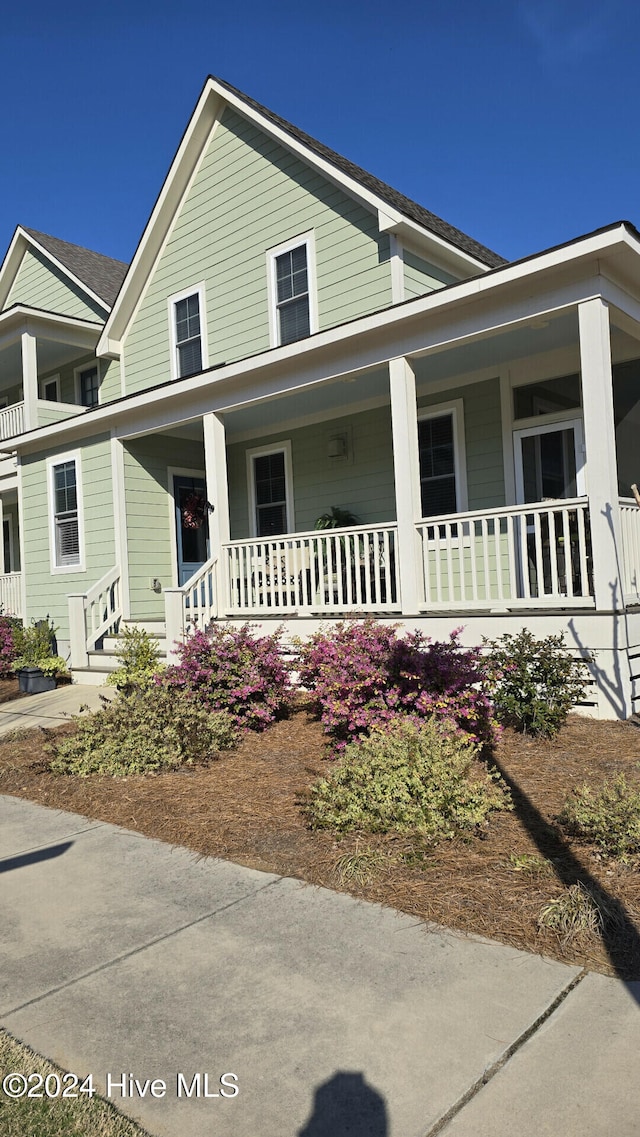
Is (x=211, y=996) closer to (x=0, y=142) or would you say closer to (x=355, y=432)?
(x=355, y=432)

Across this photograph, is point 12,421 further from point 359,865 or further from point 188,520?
point 359,865

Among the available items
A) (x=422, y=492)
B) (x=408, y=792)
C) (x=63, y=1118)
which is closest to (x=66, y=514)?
(x=422, y=492)

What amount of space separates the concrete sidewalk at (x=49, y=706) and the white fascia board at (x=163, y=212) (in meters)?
6.55

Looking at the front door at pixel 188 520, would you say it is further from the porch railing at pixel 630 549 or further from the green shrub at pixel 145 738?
the porch railing at pixel 630 549

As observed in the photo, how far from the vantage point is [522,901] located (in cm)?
348

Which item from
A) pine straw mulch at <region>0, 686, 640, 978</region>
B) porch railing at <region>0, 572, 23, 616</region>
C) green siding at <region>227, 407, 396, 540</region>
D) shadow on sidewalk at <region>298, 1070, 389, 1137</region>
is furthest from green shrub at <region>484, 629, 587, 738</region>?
porch railing at <region>0, 572, 23, 616</region>

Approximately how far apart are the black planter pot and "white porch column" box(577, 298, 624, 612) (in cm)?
772

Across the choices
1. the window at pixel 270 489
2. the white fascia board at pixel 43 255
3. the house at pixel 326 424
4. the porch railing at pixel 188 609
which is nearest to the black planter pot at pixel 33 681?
the house at pixel 326 424

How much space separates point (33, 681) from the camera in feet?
36.4

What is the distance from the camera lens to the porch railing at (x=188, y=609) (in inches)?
400

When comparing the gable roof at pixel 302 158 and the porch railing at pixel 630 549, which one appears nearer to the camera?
the porch railing at pixel 630 549

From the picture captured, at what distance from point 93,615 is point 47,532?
272cm

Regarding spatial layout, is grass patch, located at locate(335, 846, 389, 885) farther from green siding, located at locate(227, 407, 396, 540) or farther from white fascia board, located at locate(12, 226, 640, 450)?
green siding, located at locate(227, 407, 396, 540)

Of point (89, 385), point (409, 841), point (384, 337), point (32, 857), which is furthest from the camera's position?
point (89, 385)
